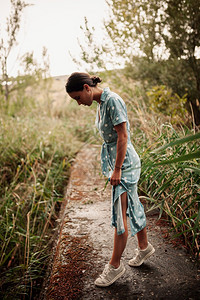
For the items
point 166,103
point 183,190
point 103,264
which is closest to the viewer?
point 103,264

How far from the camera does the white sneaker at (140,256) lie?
5.65 feet

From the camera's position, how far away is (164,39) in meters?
4.16

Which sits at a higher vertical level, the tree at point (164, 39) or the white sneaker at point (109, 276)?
the tree at point (164, 39)

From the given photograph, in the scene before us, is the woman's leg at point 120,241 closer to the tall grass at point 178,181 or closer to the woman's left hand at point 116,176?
the woman's left hand at point 116,176

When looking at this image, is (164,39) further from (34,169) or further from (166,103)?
(34,169)

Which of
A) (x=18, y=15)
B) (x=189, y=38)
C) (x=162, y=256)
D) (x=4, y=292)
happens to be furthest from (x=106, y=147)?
(x=18, y=15)

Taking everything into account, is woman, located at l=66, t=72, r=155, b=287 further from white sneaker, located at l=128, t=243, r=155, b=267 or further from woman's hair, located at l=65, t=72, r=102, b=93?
white sneaker, located at l=128, t=243, r=155, b=267

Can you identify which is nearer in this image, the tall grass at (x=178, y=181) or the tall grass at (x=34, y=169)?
the tall grass at (x=178, y=181)

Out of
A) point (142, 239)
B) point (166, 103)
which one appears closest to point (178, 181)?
point (142, 239)

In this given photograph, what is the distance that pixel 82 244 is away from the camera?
2010mm

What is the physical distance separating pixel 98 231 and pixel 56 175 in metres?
1.89

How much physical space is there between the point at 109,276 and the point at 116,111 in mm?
1040

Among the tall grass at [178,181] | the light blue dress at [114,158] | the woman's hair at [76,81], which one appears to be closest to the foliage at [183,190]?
the tall grass at [178,181]

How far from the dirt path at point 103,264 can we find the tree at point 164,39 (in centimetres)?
267
